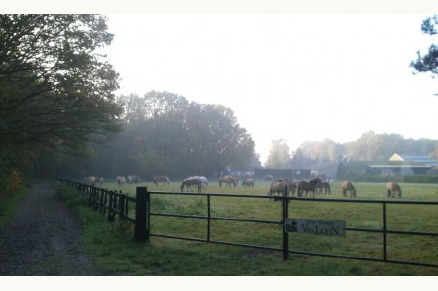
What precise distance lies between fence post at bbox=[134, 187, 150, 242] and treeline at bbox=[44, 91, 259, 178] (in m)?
48.2

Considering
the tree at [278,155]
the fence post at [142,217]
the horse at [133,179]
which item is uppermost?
the tree at [278,155]

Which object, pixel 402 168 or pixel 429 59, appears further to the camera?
pixel 402 168

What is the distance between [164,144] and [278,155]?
40261mm

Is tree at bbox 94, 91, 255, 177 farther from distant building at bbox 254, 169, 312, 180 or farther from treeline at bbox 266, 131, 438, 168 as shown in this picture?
treeline at bbox 266, 131, 438, 168

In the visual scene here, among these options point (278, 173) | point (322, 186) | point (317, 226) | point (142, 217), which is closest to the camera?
point (317, 226)

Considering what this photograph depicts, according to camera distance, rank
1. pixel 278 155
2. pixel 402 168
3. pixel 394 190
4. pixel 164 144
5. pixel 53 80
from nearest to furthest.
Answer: pixel 53 80
pixel 394 190
pixel 164 144
pixel 402 168
pixel 278 155

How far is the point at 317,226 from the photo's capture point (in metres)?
7.07

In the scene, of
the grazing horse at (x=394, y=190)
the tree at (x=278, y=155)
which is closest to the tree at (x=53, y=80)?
the grazing horse at (x=394, y=190)

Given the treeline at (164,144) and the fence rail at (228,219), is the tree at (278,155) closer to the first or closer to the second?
the treeline at (164,144)

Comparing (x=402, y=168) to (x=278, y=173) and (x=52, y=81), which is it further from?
(x=52, y=81)

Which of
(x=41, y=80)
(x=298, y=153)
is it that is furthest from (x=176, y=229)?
(x=298, y=153)

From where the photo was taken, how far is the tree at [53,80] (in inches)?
698

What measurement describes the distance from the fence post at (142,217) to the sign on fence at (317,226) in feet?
11.8

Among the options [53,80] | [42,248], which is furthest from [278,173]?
[42,248]
